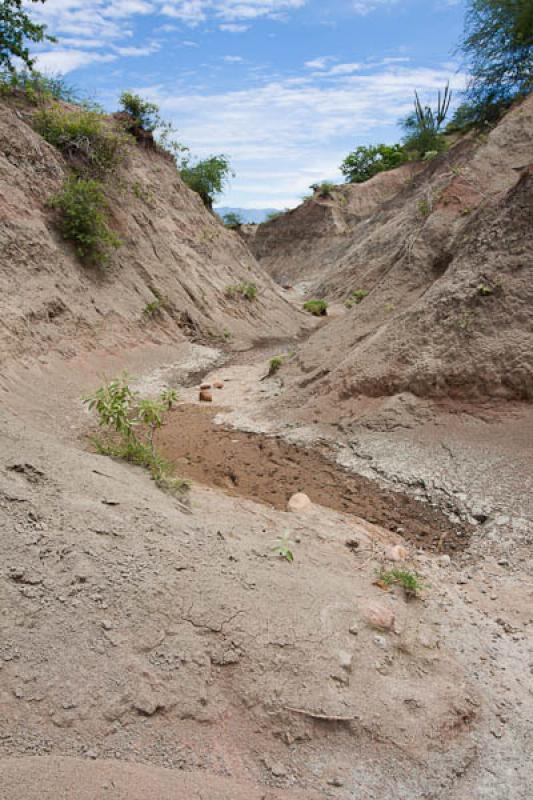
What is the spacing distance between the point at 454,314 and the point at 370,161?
29.9 m

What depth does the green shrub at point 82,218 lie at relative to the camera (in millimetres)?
11189

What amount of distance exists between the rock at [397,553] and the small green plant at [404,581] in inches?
16.9

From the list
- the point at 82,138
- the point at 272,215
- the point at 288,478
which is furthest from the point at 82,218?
the point at 272,215

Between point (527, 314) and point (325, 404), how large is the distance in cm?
274

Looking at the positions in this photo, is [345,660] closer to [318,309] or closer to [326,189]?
[318,309]

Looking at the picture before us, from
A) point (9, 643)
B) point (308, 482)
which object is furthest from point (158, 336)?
point (9, 643)

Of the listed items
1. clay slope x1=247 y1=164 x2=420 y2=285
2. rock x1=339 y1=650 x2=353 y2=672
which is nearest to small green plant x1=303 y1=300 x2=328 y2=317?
clay slope x1=247 y1=164 x2=420 y2=285

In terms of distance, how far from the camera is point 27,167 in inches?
439

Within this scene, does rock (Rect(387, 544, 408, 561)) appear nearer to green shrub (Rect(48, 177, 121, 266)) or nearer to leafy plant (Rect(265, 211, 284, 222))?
green shrub (Rect(48, 177, 121, 266))

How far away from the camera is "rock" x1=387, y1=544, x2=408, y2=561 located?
4484 millimetres

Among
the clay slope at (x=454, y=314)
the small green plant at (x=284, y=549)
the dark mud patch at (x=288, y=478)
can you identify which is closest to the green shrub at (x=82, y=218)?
the clay slope at (x=454, y=314)

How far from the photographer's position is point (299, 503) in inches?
209

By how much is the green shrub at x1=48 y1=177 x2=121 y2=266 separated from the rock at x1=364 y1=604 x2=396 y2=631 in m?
9.92

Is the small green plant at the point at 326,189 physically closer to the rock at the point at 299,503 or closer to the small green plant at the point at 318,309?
the small green plant at the point at 318,309
